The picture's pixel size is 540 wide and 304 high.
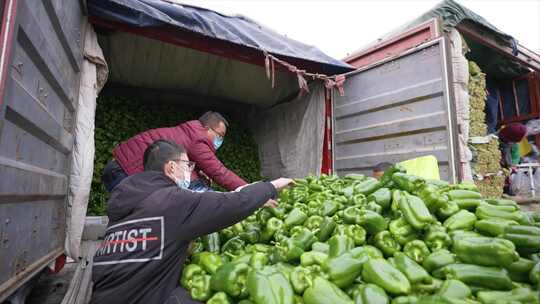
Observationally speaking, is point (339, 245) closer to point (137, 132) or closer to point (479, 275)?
point (479, 275)

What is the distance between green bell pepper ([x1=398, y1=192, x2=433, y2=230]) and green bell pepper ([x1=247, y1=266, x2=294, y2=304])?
87cm

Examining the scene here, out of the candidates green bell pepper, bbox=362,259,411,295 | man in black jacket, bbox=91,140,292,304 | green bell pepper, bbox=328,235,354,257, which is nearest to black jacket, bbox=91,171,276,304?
man in black jacket, bbox=91,140,292,304

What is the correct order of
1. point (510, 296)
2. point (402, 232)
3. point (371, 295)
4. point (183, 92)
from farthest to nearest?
point (183, 92) < point (402, 232) < point (371, 295) < point (510, 296)

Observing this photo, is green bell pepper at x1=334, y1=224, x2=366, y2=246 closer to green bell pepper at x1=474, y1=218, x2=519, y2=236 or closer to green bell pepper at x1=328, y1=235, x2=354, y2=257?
green bell pepper at x1=328, y1=235, x2=354, y2=257

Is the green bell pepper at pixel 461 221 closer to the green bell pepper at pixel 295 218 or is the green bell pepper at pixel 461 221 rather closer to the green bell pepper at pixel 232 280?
the green bell pepper at pixel 295 218

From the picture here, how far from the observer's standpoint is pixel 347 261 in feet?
5.50

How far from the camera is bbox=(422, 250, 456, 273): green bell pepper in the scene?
1.61 metres

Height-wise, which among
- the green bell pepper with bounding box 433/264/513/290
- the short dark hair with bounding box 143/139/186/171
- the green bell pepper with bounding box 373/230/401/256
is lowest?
the green bell pepper with bounding box 433/264/513/290

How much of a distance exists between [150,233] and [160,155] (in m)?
0.60

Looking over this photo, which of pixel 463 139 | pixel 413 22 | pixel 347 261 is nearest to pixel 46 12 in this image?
pixel 347 261

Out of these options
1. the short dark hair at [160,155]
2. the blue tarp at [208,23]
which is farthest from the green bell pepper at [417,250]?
the blue tarp at [208,23]

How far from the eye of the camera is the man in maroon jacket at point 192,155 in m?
3.61

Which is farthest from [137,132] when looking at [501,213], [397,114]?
[501,213]

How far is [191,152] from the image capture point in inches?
145
